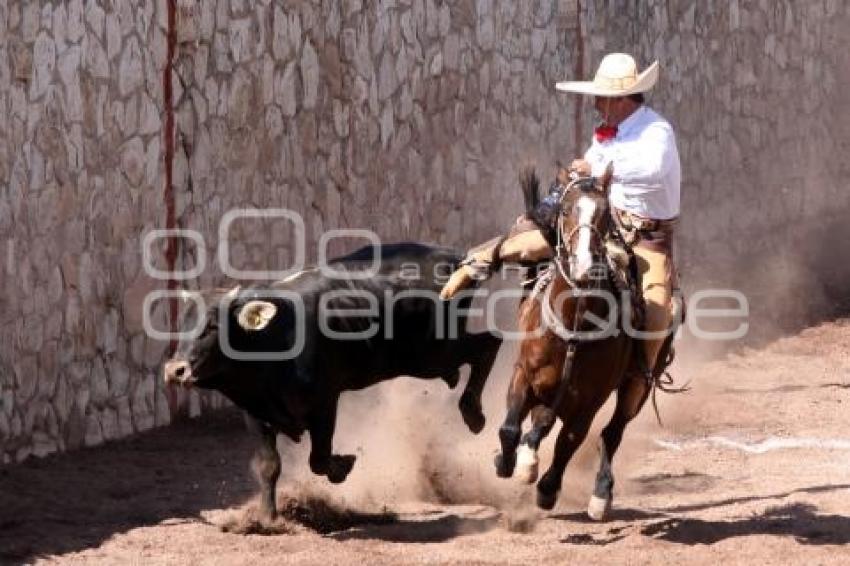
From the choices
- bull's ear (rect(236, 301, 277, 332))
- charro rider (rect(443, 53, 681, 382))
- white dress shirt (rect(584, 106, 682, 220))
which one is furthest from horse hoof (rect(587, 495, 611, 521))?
bull's ear (rect(236, 301, 277, 332))

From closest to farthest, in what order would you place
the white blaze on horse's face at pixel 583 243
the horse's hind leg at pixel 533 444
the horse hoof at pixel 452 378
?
the white blaze on horse's face at pixel 583 243 → the horse's hind leg at pixel 533 444 → the horse hoof at pixel 452 378

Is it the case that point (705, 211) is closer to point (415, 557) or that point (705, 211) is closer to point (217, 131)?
point (217, 131)

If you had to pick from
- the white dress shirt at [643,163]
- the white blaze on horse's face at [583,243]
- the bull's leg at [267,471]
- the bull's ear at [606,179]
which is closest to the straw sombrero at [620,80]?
the white dress shirt at [643,163]

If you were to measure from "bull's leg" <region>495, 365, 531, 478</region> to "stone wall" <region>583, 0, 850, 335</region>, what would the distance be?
8.22 m

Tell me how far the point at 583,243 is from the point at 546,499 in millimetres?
1342

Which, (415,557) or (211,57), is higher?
(211,57)

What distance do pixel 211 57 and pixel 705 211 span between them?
8247mm

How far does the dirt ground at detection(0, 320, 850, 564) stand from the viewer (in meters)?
8.66

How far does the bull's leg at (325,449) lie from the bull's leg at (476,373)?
0.90 meters

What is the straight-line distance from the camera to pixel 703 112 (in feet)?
62.2

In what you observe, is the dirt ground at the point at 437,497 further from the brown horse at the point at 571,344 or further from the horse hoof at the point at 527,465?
the brown horse at the point at 571,344

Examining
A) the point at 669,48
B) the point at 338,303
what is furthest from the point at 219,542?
the point at 669,48

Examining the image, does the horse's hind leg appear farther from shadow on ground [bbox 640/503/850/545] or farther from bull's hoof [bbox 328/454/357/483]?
bull's hoof [bbox 328/454/357/483]

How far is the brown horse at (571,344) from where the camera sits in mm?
8508
